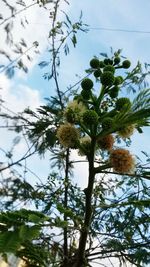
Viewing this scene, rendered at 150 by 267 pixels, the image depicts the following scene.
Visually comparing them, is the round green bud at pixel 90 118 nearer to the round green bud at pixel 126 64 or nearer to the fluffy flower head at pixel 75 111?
the fluffy flower head at pixel 75 111

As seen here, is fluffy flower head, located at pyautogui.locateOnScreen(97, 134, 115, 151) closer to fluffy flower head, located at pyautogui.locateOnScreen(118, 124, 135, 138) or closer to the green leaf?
fluffy flower head, located at pyautogui.locateOnScreen(118, 124, 135, 138)

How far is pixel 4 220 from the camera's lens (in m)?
1.41

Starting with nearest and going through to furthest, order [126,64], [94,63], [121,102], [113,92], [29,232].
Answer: [29,232], [121,102], [113,92], [94,63], [126,64]

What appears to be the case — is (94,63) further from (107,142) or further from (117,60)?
(107,142)

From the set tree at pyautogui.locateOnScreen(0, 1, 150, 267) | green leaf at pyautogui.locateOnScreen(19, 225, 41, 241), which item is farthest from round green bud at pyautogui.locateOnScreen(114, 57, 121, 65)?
green leaf at pyautogui.locateOnScreen(19, 225, 41, 241)

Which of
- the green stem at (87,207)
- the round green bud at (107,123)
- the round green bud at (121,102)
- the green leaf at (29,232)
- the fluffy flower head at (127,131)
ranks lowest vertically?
the green leaf at (29,232)

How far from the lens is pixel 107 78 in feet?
7.09

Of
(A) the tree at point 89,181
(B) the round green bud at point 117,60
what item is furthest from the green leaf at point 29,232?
(B) the round green bud at point 117,60

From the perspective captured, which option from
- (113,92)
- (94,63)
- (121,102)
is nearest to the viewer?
(121,102)

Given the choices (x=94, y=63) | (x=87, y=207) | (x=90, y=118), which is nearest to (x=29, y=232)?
(x=87, y=207)

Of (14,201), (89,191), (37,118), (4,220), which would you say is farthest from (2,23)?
(4,220)

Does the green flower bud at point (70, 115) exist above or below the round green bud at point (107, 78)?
below

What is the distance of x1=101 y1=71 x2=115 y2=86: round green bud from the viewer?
2.16 meters

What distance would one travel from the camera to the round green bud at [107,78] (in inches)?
84.9
